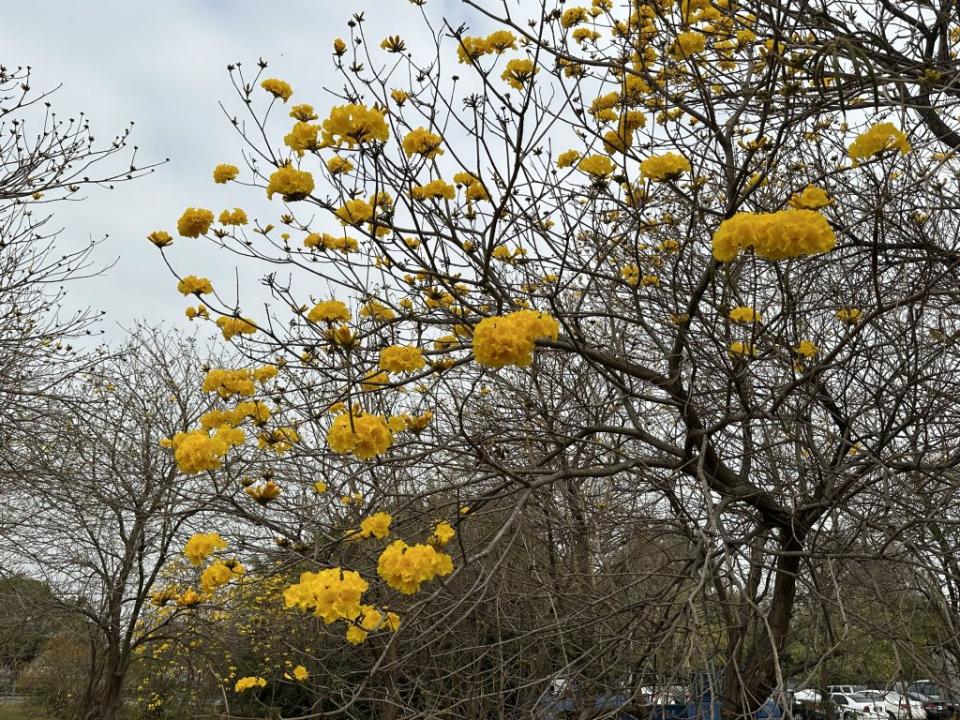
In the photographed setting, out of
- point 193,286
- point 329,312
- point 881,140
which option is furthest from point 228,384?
point 881,140

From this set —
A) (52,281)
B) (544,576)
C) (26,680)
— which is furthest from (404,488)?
(26,680)

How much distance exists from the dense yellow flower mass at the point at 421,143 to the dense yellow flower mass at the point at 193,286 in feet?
3.96

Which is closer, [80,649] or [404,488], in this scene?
[404,488]

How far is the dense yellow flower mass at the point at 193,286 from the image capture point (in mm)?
3457

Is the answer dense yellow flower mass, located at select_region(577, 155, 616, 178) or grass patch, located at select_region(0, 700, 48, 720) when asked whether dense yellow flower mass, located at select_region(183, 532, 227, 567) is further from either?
grass patch, located at select_region(0, 700, 48, 720)

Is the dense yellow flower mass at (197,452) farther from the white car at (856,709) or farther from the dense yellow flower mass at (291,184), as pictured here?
the white car at (856,709)

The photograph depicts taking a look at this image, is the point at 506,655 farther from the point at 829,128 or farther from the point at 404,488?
the point at 829,128

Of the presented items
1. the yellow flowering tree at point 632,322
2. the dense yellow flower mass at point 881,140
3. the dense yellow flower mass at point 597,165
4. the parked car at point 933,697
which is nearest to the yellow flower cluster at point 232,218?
the yellow flowering tree at point 632,322

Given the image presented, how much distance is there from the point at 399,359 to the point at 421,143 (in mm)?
867

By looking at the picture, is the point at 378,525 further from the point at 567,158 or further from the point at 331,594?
the point at 567,158

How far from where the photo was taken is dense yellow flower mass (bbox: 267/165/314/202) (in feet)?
9.57

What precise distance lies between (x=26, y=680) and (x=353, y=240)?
18208 mm

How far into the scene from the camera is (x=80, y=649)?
15625mm

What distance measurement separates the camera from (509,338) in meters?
2.23
